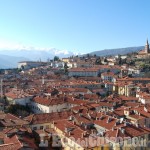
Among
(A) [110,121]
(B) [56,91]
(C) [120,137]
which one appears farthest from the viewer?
(B) [56,91]

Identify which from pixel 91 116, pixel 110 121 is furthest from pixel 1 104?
pixel 110 121

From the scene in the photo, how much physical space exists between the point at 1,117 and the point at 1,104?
13469mm

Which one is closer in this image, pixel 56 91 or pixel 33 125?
pixel 33 125

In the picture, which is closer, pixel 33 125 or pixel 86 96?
pixel 33 125

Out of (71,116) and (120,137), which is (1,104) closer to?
(71,116)

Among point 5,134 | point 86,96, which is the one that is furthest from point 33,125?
point 86,96

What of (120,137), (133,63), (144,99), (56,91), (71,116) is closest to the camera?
(120,137)

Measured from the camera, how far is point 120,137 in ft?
105

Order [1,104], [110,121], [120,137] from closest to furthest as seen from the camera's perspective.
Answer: [120,137]
[110,121]
[1,104]

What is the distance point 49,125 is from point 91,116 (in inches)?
240

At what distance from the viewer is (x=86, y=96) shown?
6378 centimetres

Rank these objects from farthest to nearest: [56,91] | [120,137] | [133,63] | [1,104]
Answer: [133,63] < [56,91] < [1,104] < [120,137]

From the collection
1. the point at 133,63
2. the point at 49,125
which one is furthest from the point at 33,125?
the point at 133,63

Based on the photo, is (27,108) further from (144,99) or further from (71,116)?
(144,99)
